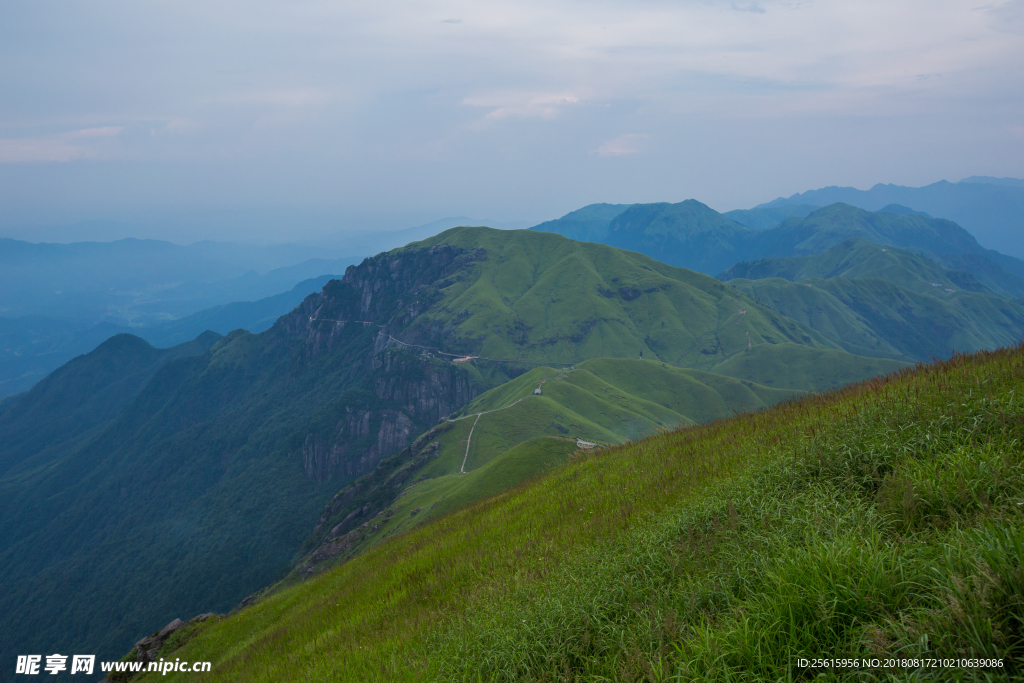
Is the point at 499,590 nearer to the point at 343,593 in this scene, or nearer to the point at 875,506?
the point at 875,506

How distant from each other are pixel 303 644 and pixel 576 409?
135 metres

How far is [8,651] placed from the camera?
168 metres

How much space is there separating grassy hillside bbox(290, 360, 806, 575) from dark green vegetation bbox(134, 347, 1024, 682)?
66227 millimetres

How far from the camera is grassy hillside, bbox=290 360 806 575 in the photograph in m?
110

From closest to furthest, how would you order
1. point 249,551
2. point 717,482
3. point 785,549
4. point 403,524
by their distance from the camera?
point 785,549
point 717,482
point 403,524
point 249,551

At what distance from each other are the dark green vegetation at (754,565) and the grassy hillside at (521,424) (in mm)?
66227

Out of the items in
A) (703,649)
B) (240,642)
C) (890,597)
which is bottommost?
(240,642)

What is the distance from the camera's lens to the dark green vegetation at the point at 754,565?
15.8 feet

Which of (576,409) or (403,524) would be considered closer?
(403,524)

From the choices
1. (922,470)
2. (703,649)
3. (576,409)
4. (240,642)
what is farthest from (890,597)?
(576,409)
